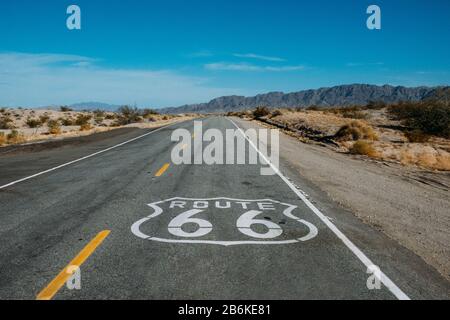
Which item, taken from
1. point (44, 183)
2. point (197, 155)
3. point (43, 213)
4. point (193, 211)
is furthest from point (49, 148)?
point (193, 211)

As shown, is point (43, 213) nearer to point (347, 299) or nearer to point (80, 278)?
point (80, 278)

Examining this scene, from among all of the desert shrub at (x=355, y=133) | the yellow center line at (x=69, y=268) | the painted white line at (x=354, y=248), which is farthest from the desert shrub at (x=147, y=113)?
the yellow center line at (x=69, y=268)

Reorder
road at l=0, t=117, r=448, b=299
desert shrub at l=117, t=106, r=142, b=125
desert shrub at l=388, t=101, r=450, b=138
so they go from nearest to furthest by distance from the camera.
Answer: road at l=0, t=117, r=448, b=299 → desert shrub at l=388, t=101, r=450, b=138 → desert shrub at l=117, t=106, r=142, b=125

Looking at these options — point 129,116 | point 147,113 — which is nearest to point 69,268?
point 129,116

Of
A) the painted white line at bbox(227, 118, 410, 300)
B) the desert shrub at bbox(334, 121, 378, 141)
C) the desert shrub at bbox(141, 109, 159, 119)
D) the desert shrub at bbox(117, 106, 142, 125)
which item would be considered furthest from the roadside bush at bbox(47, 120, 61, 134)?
the desert shrub at bbox(141, 109, 159, 119)

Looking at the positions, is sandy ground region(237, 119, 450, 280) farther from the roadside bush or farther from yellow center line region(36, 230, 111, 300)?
the roadside bush

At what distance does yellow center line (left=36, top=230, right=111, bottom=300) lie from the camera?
156 inches

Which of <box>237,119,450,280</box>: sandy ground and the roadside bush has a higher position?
the roadside bush

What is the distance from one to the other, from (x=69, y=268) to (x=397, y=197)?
7.97 m

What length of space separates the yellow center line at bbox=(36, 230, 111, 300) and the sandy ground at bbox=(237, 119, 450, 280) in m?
4.65

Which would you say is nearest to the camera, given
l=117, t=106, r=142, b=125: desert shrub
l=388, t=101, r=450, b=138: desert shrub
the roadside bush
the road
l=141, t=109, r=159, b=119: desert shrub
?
the road

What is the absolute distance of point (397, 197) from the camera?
9555mm

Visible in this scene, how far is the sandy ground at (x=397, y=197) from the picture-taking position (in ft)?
20.5

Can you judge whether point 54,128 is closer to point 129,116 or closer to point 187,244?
point 129,116
